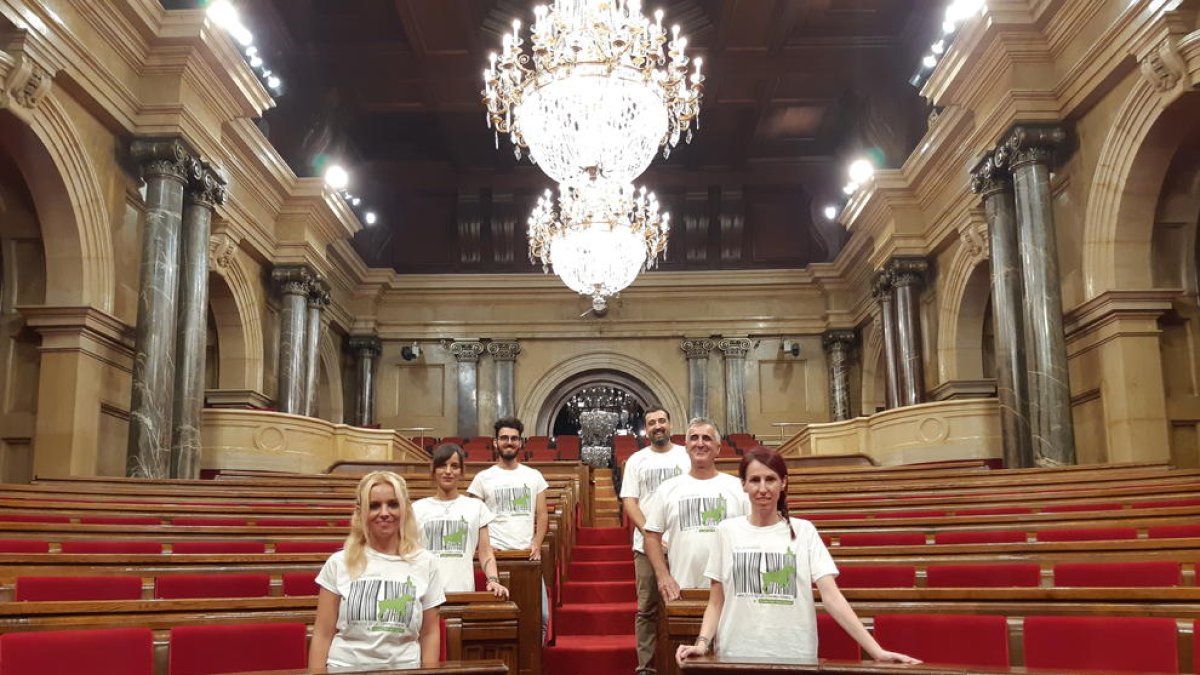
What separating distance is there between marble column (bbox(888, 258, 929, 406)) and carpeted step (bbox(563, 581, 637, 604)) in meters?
10.7

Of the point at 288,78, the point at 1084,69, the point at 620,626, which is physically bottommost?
the point at 620,626

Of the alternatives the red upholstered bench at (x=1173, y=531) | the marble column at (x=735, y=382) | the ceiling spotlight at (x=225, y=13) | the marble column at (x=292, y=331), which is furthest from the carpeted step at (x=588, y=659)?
the marble column at (x=735, y=382)

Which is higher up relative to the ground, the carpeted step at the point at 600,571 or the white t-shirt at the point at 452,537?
the white t-shirt at the point at 452,537

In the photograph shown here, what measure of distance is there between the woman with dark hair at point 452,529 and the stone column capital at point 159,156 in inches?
328

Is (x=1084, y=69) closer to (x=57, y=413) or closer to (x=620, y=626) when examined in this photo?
(x=620, y=626)

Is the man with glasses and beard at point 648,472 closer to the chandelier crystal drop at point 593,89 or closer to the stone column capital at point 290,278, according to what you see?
the chandelier crystal drop at point 593,89

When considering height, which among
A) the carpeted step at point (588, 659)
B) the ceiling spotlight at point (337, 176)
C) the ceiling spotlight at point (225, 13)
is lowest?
the carpeted step at point (588, 659)

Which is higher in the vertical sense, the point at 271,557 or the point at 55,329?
the point at 55,329

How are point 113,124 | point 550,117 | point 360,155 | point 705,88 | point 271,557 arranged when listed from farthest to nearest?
point 360,155 → point 705,88 → point 113,124 → point 550,117 → point 271,557

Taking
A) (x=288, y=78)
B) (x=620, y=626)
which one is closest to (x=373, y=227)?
(x=288, y=78)

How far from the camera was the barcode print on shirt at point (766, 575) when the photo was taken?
3328mm

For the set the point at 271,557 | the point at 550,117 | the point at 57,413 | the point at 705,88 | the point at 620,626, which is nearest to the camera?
the point at 271,557

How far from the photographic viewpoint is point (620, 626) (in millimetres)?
6863

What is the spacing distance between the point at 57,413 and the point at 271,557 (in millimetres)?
6692
